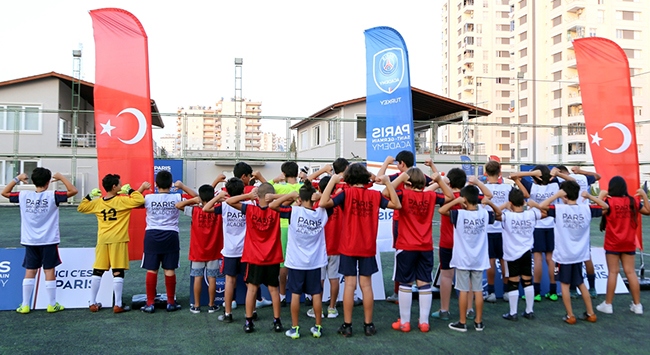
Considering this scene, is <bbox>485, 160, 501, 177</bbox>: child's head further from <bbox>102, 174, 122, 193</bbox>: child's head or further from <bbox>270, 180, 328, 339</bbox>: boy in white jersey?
<bbox>102, 174, 122, 193</bbox>: child's head

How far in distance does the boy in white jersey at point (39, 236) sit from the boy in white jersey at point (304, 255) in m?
2.86

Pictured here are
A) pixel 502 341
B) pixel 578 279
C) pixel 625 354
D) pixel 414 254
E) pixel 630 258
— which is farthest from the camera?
pixel 630 258

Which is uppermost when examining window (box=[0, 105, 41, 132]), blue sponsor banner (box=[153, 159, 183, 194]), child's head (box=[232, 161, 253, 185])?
window (box=[0, 105, 41, 132])

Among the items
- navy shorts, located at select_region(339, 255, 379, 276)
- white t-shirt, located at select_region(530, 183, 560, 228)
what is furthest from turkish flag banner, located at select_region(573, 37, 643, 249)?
navy shorts, located at select_region(339, 255, 379, 276)

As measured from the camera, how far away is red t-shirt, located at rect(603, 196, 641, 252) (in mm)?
5547

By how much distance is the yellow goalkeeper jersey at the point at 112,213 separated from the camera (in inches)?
218

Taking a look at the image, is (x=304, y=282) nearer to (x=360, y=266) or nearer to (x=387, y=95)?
(x=360, y=266)

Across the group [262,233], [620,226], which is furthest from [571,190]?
[262,233]

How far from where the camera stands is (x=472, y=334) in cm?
474

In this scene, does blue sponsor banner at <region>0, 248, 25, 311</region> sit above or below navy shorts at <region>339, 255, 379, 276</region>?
below

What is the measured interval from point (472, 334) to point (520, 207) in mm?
1574

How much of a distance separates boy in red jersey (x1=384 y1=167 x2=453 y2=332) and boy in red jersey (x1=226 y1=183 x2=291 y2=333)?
4.16 feet

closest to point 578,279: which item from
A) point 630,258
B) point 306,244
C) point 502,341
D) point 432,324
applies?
point 630,258

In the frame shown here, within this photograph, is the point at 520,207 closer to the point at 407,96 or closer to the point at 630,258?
the point at 630,258
